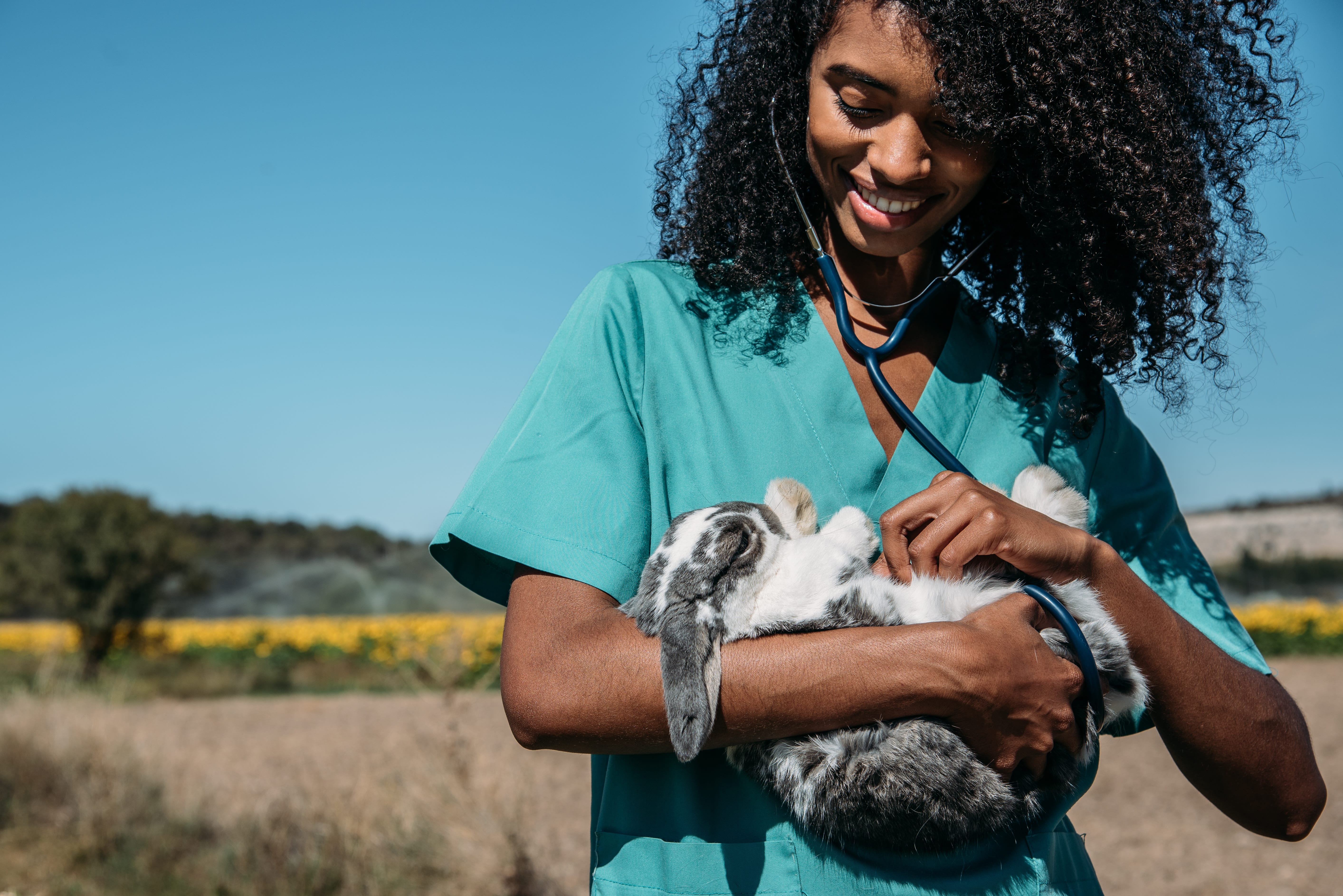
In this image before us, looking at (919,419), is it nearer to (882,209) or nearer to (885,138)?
(882,209)

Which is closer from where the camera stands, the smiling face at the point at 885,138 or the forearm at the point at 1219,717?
the forearm at the point at 1219,717

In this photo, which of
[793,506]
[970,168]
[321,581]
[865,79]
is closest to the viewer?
[793,506]

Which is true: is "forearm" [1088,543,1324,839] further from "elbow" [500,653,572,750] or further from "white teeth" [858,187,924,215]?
"elbow" [500,653,572,750]

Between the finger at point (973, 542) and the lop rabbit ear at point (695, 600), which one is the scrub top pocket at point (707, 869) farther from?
the finger at point (973, 542)

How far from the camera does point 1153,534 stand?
190 centimetres

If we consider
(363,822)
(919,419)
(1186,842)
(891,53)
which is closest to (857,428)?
(919,419)

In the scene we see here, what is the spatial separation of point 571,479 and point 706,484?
239mm

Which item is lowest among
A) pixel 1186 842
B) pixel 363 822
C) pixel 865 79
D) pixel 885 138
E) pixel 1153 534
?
pixel 1186 842

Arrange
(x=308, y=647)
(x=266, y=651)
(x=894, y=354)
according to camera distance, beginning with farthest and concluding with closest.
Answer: (x=266, y=651)
(x=308, y=647)
(x=894, y=354)

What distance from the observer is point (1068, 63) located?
1754mm

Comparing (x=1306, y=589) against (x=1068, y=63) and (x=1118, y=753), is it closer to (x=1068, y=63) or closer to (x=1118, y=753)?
(x=1118, y=753)

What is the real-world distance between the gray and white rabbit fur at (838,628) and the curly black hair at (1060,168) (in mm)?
401

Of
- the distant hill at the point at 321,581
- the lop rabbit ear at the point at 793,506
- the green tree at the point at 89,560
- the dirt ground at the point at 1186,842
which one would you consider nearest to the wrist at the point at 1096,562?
the lop rabbit ear at the point at 793,506

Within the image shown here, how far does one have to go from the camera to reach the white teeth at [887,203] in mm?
1723
